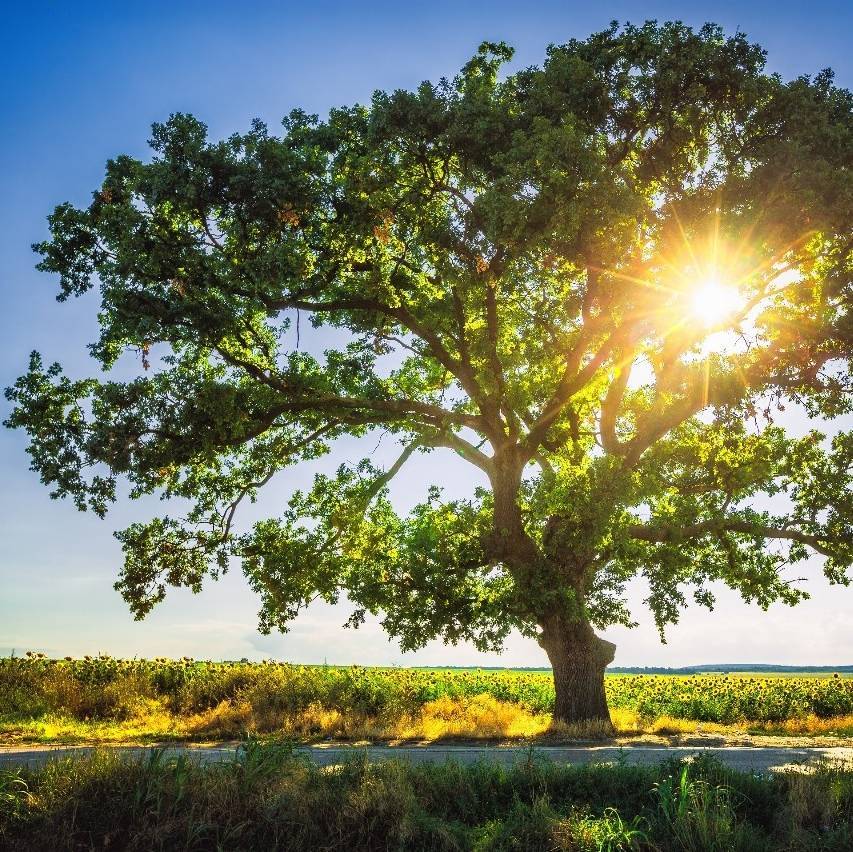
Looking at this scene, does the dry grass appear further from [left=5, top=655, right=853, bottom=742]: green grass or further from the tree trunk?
the tree trunk

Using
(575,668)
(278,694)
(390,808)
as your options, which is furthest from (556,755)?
(278,694)

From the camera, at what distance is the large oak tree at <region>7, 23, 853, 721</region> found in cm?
1567

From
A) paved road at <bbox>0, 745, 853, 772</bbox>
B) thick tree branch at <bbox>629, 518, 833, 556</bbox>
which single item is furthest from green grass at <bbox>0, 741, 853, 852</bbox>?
thick tree branch at <bbox>629, 518, 833, 556</bbox>

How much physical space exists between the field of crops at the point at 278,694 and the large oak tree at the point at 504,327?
10.1ft

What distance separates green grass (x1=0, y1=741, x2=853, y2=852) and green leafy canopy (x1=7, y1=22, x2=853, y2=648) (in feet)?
27.0

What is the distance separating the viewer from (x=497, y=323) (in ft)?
67.3

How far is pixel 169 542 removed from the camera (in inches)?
802

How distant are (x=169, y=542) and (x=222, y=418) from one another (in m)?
4.65

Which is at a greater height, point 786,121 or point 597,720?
point 786,121

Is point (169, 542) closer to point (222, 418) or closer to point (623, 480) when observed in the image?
point (222, 418)

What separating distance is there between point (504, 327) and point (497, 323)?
78 cm

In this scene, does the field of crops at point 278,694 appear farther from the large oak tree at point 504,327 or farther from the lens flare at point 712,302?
the lens flare at point 712,302

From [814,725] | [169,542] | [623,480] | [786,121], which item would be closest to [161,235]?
[169,542]

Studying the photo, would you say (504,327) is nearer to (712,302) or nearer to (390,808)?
(712,302)
